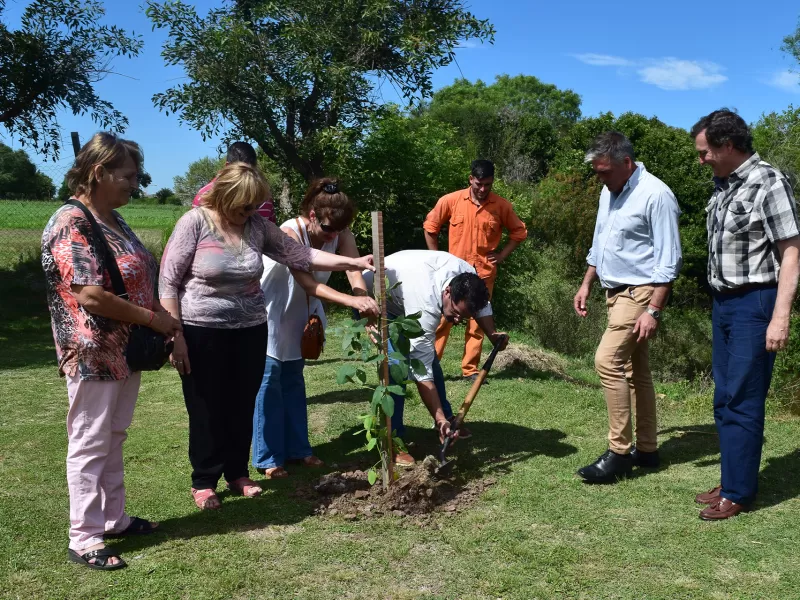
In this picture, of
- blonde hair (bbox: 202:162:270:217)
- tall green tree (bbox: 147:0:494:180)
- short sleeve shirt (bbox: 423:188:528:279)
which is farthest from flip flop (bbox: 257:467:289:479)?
tall green tree (bbox: 147:0:494:180)

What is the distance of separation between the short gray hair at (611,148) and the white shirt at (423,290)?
3.30 ft

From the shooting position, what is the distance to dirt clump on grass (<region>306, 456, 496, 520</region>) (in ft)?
13.0

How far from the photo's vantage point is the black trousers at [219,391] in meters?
3.84

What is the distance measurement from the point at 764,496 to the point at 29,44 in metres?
11.5

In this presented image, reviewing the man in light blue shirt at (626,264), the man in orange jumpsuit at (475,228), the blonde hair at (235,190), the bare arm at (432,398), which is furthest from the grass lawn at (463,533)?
the blonde hair at (235,190)

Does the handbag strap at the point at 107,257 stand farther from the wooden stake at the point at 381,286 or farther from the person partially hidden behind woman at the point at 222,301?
the wooden stake at the point at 381,286

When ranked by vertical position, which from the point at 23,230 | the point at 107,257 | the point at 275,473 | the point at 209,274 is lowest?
the point at 275,473

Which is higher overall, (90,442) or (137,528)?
(90,442)

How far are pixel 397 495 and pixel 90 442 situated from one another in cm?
155

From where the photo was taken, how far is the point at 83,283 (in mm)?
3119

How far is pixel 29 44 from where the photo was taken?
11.5 metres

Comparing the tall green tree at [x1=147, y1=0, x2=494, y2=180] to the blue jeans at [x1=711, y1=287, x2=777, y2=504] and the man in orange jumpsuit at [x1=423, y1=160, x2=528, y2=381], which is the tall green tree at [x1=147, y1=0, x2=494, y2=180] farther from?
the blue jeans at [x1=711, y1=287, x2=777, y2=504]

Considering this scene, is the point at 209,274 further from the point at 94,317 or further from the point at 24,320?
the point at 24,320

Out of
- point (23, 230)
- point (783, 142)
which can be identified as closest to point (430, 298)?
point (23, 230)
